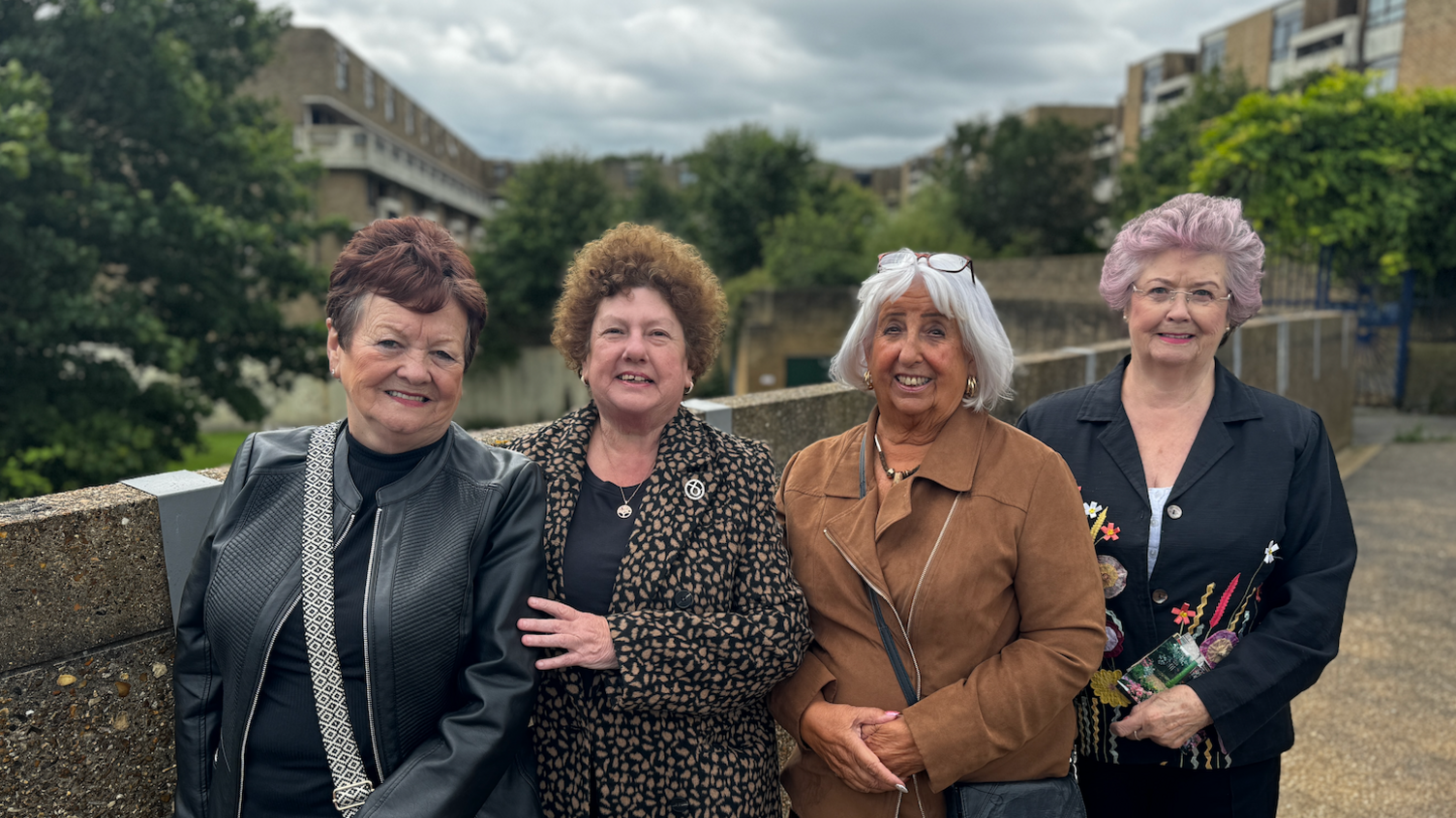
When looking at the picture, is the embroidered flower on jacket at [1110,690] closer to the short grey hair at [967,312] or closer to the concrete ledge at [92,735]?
the short grey hair at [967,312]

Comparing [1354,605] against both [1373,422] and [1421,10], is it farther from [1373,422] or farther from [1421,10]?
[1421,10]

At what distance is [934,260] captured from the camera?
7.17 feet

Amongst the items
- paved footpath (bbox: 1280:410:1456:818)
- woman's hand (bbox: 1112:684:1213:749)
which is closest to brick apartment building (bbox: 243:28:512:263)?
paved footpath (bbox: 1280:410:1456:818)

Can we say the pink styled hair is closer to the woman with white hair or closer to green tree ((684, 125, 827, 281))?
the woman with white hair

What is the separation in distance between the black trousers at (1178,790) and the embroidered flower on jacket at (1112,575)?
1.51 ft

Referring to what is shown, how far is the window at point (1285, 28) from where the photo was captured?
35625 mm

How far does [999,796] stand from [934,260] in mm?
1195

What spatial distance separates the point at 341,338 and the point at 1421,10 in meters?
34.5

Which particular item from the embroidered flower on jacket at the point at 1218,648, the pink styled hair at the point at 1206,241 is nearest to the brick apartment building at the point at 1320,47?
the pink styled hair at the point at 1206,241

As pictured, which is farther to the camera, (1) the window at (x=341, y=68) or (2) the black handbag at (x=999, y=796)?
(1) the window at (x=341, y=68)

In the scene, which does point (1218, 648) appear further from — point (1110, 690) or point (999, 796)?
point (999, 796)

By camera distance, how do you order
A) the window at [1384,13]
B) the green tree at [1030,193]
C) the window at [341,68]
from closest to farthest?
Result: 1. the window at [1384,13]
2. the green tree at [1030,193]
3. the window at [341,68]

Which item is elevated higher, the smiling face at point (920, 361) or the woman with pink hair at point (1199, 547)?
the smiling face at point (920, 361)

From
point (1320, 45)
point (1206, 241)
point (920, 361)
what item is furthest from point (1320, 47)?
point (920, 361)
